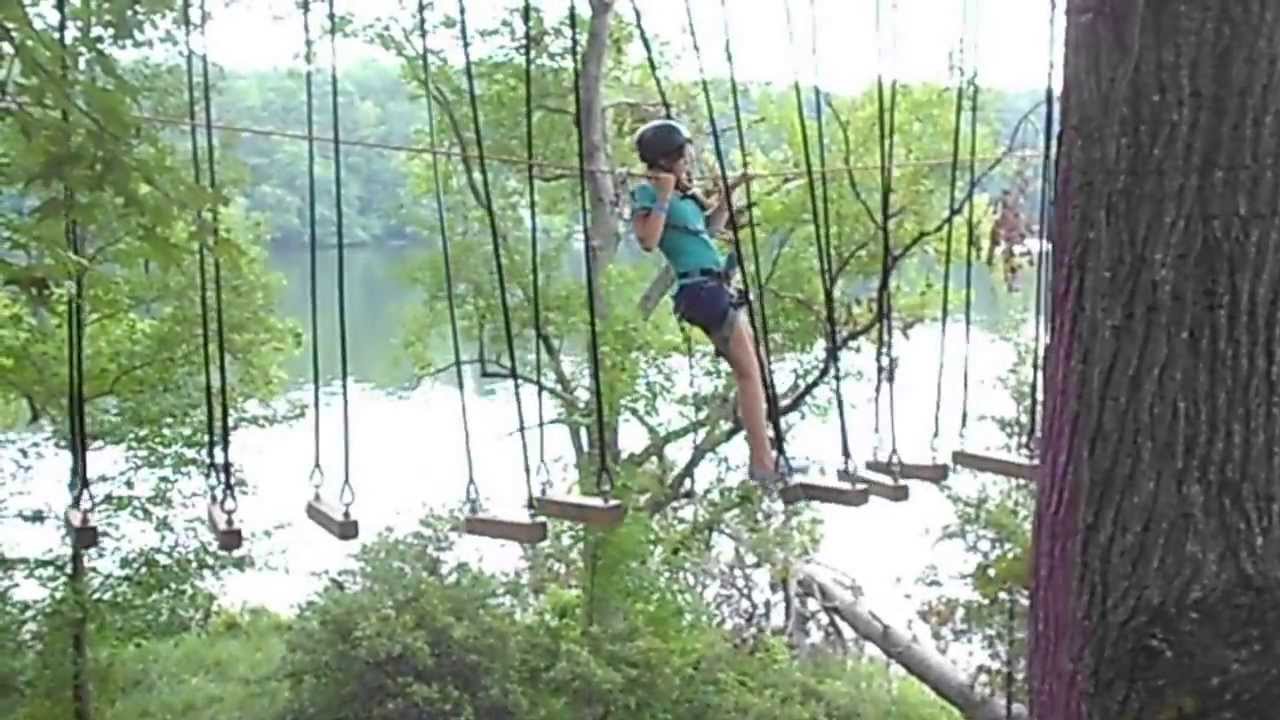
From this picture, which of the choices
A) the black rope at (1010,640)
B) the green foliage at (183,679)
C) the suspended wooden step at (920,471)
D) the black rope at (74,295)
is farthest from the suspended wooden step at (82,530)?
the black rope at (1010,640)

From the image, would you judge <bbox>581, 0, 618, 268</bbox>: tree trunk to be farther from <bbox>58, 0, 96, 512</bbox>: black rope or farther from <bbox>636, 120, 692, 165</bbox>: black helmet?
<bbox>58, 0, 96, 512</bbox>: black rope

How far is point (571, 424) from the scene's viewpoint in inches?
280

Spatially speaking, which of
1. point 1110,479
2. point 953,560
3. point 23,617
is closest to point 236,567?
point 23,617

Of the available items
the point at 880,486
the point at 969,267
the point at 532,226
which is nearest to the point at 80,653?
the point at 532,226

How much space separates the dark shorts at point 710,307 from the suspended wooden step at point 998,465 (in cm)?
56

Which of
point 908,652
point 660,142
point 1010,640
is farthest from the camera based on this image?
point 908,652

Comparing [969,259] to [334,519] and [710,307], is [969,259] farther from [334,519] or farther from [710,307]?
[334,519]

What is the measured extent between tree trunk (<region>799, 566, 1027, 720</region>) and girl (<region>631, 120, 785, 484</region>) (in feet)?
9.46

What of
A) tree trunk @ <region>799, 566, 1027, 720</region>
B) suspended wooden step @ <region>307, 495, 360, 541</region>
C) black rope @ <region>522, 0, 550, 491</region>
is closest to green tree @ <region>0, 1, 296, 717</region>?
black rope @ <region>522, 0, 550, 491</region>

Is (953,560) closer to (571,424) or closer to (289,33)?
(571,424)

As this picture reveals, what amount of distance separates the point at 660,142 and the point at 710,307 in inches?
15.6

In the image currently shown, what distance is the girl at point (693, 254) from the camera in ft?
10.9

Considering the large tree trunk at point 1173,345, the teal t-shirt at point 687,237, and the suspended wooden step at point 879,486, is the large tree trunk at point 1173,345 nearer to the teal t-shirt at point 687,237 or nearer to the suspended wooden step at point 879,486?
the suspended wooden step at point 879,486

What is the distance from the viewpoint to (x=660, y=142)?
329 centimetres
